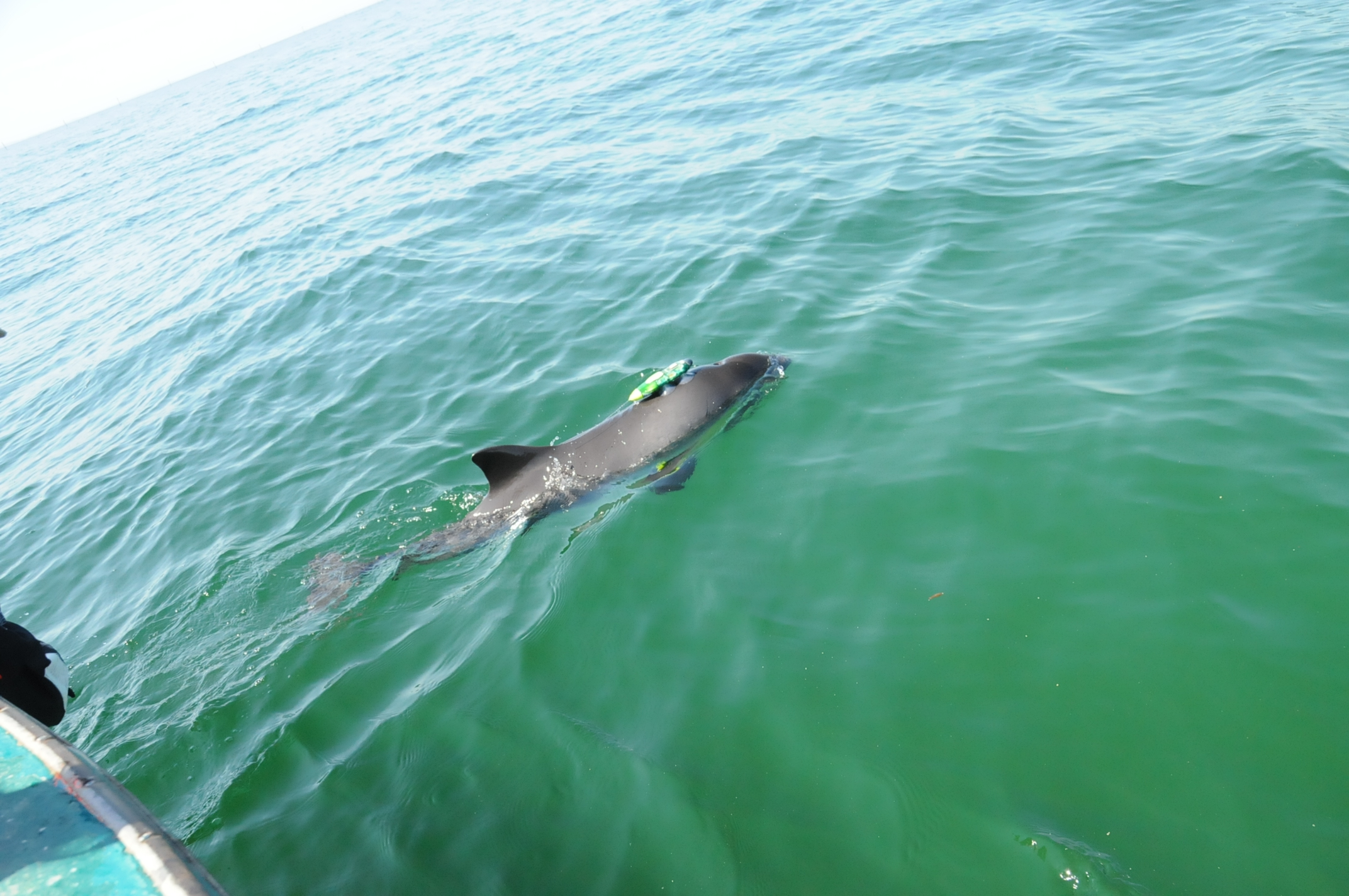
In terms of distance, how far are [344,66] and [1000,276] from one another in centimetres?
5087

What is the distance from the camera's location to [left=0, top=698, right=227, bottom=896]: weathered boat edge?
10.0 ft

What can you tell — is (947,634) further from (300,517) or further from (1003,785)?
(300,517)

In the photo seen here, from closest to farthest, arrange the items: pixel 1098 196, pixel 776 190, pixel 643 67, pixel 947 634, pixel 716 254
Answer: pixel 947 634
pixel 1098 196
pixel 716 254
pixel 776 190
pixel 643 67

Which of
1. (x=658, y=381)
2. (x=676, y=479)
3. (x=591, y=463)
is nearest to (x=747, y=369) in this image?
(x=658, y=381)

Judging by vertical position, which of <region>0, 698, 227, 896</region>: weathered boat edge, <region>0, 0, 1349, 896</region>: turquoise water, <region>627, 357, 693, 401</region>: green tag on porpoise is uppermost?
<region>0, 698, 227, 896</region>: weathered boat edge

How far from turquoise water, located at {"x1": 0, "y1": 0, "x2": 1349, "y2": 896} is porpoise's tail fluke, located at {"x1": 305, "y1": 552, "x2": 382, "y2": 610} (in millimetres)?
167

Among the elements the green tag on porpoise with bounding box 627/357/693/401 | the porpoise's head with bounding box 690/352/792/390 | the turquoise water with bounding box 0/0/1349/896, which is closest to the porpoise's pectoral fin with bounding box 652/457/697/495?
the turquoise water with bounding box 0/0/1349/896

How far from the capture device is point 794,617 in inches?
229

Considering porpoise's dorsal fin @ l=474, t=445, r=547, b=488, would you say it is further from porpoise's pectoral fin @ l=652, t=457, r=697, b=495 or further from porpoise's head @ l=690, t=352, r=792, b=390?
porpoise's head @ l=690, t=352, r=792, b=390

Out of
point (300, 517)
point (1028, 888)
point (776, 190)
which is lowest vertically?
point (1028, 888)

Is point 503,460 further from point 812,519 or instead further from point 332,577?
point 812,519

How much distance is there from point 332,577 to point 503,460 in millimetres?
2015

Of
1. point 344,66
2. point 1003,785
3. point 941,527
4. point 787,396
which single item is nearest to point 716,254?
point 787,396

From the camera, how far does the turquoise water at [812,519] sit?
4574 mm
